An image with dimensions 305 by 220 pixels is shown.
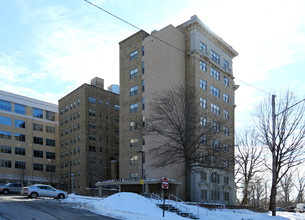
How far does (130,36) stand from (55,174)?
42250mm

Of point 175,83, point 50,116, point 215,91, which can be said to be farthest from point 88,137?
point 215,91

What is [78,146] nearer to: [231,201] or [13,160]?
[13,160]

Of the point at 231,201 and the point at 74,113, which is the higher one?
the point at 74,113

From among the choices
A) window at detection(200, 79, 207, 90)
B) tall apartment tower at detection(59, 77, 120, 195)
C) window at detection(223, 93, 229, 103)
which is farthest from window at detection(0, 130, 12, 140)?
window at detection(223, 93, 229, 103)

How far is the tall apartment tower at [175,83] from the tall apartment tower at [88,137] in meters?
16.7

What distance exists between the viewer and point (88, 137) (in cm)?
6794

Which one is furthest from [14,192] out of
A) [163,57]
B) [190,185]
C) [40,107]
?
[40,107]

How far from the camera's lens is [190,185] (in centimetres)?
4403

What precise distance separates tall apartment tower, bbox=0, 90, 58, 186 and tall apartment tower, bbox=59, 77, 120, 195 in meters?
5.52

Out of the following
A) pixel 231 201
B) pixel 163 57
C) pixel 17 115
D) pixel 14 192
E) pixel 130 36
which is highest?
pixel 130 36

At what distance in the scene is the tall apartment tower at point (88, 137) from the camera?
66.7 metres

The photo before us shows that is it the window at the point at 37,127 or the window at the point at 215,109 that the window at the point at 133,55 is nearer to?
the window at the point at 215,109

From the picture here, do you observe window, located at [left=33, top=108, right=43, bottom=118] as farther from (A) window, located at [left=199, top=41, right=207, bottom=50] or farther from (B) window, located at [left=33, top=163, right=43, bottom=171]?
(A) window, located at [left=199, top=41, right=207, bottom=50]

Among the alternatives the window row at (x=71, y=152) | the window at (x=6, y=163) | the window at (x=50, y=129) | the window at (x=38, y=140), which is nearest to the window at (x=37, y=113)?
the window at (x=50, y=129)
